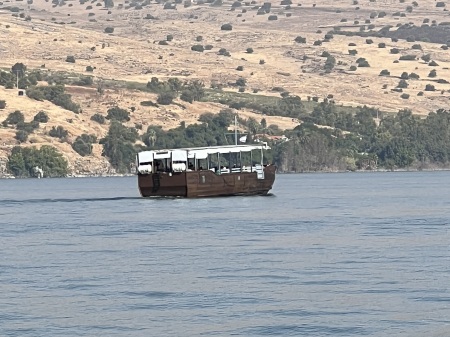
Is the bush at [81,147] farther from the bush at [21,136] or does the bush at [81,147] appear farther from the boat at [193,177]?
the boat at [193,177]

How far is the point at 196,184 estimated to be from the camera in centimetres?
11388

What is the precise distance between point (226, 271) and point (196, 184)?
2282 inches

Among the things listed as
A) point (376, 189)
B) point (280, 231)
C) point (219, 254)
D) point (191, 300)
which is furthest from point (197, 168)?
point (191, 300)

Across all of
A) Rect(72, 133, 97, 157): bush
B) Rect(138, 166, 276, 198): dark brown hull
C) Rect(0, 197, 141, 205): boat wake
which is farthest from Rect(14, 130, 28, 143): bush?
Rect(138, 166, 276, 198): dark brown hull

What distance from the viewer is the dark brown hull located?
114 meters

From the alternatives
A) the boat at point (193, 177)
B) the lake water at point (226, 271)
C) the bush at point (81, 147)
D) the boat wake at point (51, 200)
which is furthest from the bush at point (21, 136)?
the lake water at point (226, 271)

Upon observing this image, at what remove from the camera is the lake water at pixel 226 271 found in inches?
1711

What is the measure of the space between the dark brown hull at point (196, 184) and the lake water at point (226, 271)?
12.3 metres

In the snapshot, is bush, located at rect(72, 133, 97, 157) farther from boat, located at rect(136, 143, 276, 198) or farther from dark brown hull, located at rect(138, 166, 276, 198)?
dark brown hull, located at rect(138, 166, 276, 198)

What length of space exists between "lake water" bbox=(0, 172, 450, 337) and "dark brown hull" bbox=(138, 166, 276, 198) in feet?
40.4

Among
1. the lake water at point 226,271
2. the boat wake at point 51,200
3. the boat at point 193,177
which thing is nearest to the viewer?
the lake water at point 226,271

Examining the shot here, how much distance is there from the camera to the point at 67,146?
645 ft

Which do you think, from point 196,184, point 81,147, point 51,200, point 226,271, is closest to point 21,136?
point 81,147

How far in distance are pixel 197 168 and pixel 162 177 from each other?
498 cm
